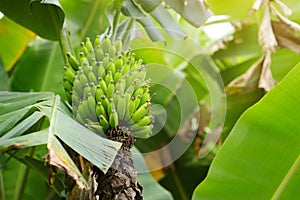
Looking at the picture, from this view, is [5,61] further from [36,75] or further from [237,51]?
[237,51]

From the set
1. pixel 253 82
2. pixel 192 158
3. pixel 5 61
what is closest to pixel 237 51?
pixel 253 82

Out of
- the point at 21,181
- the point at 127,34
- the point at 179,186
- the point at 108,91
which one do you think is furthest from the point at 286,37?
the point at 21,181

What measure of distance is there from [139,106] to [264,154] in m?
0.27

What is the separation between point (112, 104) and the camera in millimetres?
823

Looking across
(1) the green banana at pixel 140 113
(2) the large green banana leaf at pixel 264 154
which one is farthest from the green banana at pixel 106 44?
(2) the large green banana leaf at pixel 264 154

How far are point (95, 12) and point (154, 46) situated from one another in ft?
0.74

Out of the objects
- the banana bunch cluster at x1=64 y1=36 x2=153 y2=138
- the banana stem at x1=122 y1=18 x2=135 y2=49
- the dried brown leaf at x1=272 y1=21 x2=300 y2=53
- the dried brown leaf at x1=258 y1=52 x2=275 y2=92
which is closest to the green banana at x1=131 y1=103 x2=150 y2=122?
the banana bunch cluster at x1=64 y1=36 x2=153 y2=138

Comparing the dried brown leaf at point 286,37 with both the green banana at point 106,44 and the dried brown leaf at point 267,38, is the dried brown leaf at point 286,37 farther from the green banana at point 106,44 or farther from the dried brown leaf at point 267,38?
the green banana at point 106,44

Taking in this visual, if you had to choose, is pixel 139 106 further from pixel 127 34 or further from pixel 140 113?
pixel 127 34

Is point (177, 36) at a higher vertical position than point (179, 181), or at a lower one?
higher

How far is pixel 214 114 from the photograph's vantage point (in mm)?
1509

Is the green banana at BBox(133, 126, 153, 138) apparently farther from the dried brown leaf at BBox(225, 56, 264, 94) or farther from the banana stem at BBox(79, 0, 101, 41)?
the banana stem at BBox(79, 0, 101, 41)

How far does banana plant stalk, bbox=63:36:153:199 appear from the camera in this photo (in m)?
0.78

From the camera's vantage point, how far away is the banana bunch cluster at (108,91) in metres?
0.84
